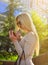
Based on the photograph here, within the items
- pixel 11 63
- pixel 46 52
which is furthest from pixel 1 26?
pixel 46 52

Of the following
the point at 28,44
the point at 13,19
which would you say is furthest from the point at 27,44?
the point at 13,19

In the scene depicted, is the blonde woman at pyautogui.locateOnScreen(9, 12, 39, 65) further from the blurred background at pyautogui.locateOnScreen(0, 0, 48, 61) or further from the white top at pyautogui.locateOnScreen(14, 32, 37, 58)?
the blurred background at pyautogui.locateOnScreen(0, 0, 48, 61)

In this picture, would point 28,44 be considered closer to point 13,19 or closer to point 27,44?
point 27,44

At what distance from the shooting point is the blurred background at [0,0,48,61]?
6.42ft

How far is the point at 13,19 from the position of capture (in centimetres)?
198

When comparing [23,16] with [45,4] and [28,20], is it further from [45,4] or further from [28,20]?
[45,4]

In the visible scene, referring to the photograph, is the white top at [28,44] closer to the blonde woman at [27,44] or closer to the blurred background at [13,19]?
the blonde woman at [27,44]

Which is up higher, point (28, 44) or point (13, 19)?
point (13, 19)

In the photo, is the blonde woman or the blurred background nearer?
the blonde woman

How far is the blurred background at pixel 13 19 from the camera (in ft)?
6.42

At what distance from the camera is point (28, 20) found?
145cm

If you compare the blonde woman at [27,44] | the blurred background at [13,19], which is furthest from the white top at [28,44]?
the blurred background at [13,19]

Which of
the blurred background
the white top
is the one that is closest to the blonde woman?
the white top

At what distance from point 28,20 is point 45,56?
63 cm
